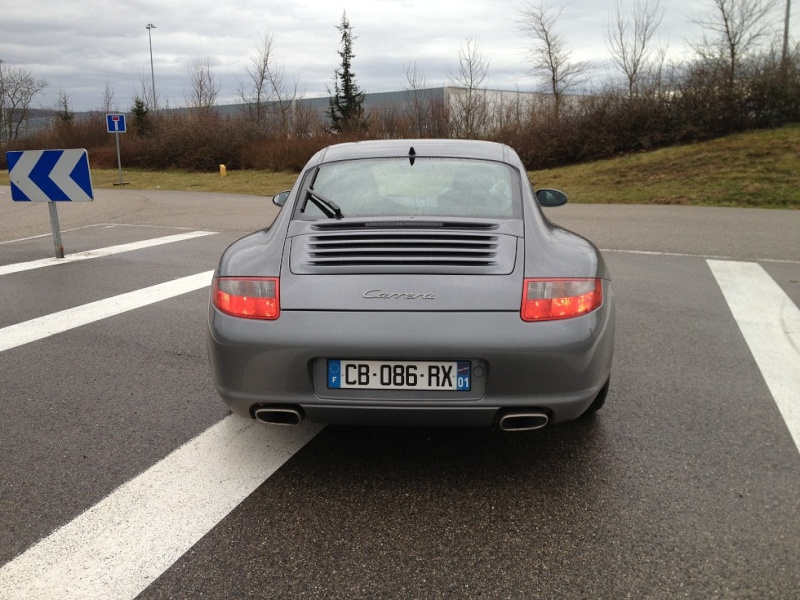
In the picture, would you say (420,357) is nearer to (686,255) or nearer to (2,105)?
(686,255)

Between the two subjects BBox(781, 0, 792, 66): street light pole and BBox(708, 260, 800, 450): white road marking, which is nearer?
BBox(708, 260, 800, 450): white road marking

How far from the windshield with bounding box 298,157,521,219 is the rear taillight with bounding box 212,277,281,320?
0.66m

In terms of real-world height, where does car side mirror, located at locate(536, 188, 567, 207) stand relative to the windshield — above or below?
below

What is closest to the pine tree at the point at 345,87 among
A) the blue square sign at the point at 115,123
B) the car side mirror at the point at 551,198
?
the blue square sign at the point at 115,123

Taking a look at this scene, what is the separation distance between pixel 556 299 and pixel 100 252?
818 centimetres

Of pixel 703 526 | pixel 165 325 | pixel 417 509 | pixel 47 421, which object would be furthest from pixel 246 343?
pixel 165 325

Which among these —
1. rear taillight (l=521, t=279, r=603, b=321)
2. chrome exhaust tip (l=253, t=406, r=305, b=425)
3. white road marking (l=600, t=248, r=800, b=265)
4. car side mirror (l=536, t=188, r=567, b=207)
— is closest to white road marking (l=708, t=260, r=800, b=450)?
white road marking (l=600, t=248, r=800, b=265)

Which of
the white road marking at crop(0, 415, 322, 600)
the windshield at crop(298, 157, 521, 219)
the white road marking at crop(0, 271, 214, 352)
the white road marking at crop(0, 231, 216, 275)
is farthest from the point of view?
the white road marking at crop(0, 231, 216, 275)

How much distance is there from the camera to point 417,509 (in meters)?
2.90

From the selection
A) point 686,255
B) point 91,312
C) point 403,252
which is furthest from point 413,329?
point 686,255

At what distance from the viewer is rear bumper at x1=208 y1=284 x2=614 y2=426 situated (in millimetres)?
2820

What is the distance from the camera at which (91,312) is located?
6.21m

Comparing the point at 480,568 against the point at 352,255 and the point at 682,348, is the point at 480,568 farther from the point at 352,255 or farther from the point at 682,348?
the point at 682,348

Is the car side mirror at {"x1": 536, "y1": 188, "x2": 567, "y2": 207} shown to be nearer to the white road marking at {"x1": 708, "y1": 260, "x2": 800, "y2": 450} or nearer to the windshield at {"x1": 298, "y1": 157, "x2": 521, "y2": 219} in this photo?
the windshield at {"x1": 298, "y1": 157, "x2": 521, "y2": 219}
